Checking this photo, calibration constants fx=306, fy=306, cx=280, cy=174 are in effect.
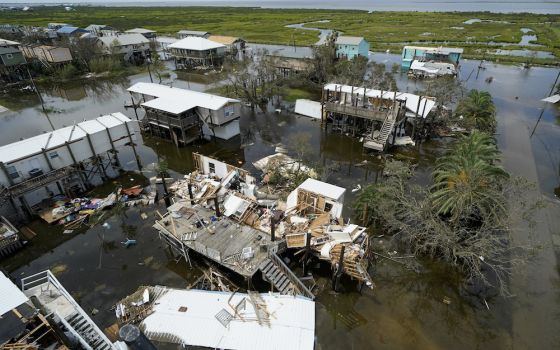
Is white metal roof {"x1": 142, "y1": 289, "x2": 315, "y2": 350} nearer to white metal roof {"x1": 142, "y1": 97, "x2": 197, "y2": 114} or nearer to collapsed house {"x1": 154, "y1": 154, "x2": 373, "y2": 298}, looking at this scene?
collapsed house {"x1": 154, "y1": 154, "x2": 373, "y2": 298}

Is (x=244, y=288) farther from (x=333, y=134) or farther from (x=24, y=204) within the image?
(x=333, y=134)

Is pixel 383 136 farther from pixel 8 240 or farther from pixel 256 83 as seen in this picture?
pixel 8 240

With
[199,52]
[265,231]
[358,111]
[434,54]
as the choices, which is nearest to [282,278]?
[265,231]

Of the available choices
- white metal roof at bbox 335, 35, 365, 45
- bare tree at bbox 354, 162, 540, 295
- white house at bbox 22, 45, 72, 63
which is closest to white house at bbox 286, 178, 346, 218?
bare tree at bbox 354, 162, 540, 295

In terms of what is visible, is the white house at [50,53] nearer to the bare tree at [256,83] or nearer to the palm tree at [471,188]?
the bare tree at [256,83]

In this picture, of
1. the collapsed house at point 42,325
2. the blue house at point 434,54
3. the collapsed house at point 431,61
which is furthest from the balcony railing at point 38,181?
the blue house at point 434,54

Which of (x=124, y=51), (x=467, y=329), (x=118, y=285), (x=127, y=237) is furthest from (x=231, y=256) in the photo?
(x=124, y=51)
